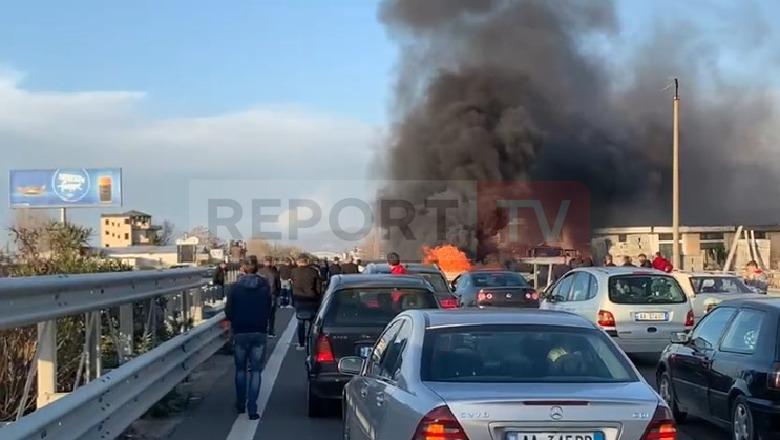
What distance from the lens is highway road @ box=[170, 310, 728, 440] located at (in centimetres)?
919

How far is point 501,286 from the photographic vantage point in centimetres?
2369

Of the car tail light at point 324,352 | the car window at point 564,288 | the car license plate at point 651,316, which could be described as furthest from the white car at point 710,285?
the car tail light at point 324,352

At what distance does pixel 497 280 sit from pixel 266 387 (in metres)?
12.6

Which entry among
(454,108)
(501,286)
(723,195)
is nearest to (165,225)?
(454,108)

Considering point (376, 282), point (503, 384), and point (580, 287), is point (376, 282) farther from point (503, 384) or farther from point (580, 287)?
point (580, 287)

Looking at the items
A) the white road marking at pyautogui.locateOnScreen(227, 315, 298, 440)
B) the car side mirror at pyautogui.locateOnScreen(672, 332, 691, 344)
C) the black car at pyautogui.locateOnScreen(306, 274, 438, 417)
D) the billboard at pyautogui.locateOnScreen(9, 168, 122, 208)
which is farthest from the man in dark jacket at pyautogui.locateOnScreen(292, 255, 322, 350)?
the billboard at pyautogui.locateOnScreen(9, 168, 122, 208)

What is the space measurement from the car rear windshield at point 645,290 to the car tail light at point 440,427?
1053cm

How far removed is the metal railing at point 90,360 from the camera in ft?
17.4

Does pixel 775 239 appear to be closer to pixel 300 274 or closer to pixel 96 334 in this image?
pixel 300 274

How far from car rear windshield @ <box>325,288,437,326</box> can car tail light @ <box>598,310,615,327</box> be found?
476cm

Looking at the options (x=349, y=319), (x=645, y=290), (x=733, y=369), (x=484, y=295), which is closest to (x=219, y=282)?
(x=484, y=295)

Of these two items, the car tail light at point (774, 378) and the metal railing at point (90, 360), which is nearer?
the metal railing at point (90, 360)

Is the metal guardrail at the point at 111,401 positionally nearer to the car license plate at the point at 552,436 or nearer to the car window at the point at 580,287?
the car license plate at the point at 552,436

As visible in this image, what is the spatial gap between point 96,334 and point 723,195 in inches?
2174
